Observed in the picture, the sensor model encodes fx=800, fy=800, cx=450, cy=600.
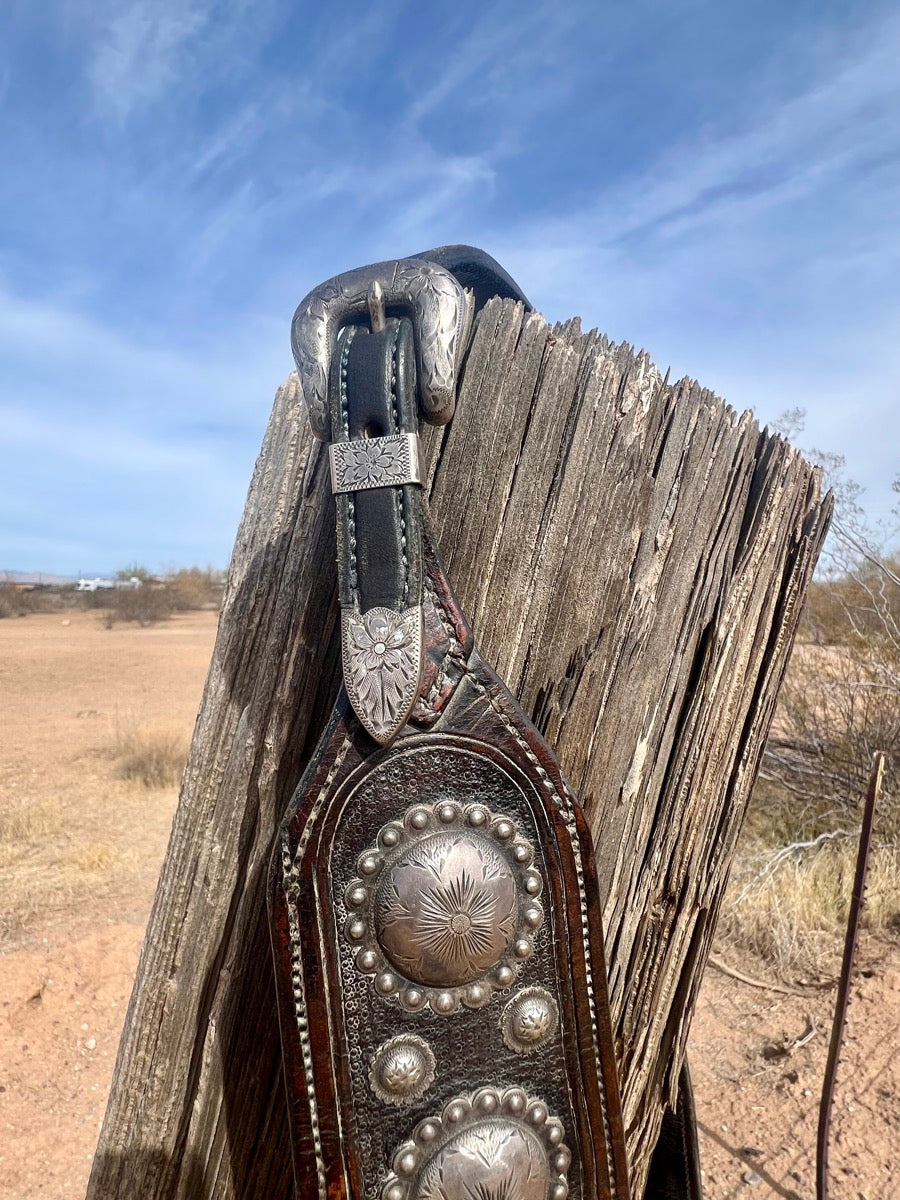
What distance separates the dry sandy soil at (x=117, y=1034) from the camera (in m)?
3.09

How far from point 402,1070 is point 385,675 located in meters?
0.44

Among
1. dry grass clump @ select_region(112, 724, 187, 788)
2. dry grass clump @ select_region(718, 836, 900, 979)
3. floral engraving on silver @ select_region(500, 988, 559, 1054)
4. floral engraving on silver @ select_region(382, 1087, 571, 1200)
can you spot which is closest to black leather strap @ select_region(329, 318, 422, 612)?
floral engraving on silver @ select_region(500, 988, 559, 1054)

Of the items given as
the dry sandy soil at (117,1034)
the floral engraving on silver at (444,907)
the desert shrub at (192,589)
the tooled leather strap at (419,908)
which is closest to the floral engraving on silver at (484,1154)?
the tooled leather strap at (419,908)

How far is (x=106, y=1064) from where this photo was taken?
3871 mm

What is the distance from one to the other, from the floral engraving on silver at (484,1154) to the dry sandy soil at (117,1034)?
2596 mm

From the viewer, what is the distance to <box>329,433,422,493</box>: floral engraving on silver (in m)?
0.89

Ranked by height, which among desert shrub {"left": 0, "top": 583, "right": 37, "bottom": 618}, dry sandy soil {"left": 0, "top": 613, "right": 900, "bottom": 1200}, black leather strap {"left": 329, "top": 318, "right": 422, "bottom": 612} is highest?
black leather strap {"left": 329, "top": 318, "right": 422, "bottom": 612}

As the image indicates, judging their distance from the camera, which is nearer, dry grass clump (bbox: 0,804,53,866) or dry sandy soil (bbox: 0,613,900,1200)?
dry sandy soil (bbox: 0,613,900,1200)

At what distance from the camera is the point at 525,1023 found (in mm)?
910

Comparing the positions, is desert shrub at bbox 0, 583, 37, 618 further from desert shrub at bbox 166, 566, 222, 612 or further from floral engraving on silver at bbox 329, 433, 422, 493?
floral engraving on silver at bbox 329, 433, 422, 493

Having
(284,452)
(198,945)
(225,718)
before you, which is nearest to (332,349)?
(284,452)

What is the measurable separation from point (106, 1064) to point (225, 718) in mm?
3727

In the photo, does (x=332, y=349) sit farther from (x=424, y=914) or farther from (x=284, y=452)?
(x=424, y=914)

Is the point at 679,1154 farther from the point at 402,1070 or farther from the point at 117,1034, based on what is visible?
the point at 117,1034
